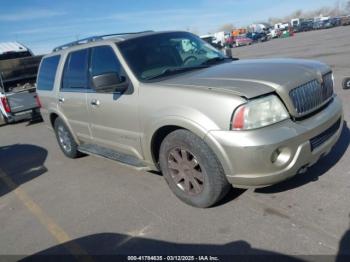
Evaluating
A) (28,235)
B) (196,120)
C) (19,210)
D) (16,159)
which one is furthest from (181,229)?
(16,159)

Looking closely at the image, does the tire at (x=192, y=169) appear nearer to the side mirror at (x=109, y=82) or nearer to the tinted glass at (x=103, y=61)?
the side mirror at (x=109, y=82)

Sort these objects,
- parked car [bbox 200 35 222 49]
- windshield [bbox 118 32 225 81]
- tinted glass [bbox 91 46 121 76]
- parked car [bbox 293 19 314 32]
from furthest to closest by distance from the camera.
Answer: parked car [bbox 293 19 314 32], parked car [bbox 200 35 222 49], tinted glass [bbox 91 46 121 76], windshield [bbox 118 32 225 81]

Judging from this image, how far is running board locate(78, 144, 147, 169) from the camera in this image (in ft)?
14.6

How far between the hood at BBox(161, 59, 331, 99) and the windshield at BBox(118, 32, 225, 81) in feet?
1.24

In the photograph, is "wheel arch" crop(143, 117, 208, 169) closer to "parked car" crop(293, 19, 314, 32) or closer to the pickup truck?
the pickup truck

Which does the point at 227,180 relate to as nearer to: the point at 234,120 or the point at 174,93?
the point at 234,120

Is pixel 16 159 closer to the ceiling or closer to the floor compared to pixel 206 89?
closer to the floor

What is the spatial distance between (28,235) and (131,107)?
6.07 ft

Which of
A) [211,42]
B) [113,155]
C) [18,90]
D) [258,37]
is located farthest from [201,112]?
[258,37]

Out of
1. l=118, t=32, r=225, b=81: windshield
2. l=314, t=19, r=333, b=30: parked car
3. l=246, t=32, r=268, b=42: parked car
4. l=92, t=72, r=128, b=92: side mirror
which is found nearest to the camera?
l=92, t=72, r=128, b=92: side mirror

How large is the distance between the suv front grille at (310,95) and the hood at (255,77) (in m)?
0.06

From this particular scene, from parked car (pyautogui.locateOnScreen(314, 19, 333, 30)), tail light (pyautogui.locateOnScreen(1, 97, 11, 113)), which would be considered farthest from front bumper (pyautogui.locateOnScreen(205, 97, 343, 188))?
parked car (pyautogui.locateOnScreen(314, 19, 333, 30))

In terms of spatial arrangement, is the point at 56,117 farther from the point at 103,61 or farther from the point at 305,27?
the point at 305,27

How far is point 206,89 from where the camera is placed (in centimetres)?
348
